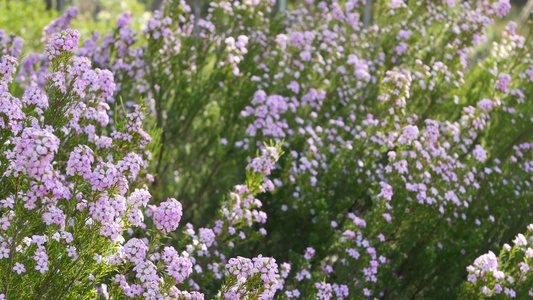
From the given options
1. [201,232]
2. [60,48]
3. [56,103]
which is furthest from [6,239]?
[201,232]

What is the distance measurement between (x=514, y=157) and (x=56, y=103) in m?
5.63

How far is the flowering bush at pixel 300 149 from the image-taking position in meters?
3.41

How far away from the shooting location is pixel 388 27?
785 cm

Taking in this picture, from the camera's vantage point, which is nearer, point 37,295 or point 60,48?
point 37,295

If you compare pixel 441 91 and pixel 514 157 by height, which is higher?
pixel 441 91

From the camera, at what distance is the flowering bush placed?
3.41 meters

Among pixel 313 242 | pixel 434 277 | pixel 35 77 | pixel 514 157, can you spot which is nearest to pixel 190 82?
pixel 35 77

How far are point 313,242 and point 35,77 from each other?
3732 mm

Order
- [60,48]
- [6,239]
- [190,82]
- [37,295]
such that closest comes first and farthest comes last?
1. [6,239]
2. [37,295]
3. [60,48]
4. [190,82]

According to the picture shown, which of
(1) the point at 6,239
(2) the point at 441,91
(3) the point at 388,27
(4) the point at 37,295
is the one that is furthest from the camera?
(3) the point at 388,27

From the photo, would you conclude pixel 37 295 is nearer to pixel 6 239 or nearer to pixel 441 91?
pixel 6 239

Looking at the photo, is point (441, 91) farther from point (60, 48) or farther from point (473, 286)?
point (60, 48)

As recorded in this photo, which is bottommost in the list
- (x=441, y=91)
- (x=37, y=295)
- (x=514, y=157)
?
(x=37, y=295)

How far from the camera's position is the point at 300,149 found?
6.23 m
